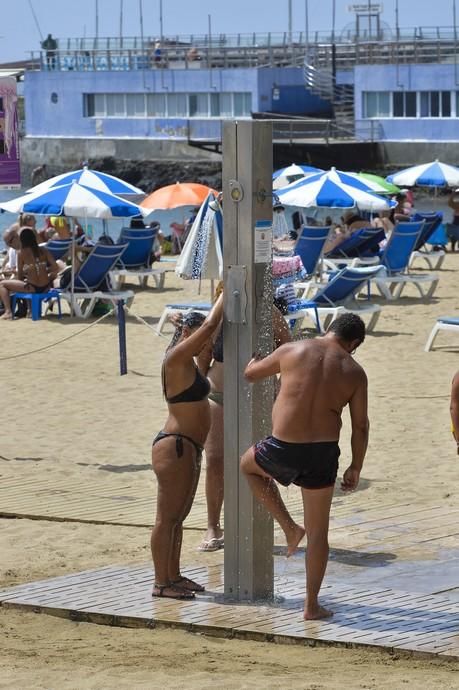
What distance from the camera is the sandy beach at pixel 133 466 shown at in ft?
16.2

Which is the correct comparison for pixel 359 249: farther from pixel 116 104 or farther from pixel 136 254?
pixel 116 104

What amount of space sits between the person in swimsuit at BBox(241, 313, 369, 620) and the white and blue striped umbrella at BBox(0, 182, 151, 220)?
10986 millimetres

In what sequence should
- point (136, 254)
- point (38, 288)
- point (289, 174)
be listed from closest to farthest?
1. point (38, 288)
2. point (136, 254)
3. point (289, 174)

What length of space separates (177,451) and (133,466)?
318 centimetres

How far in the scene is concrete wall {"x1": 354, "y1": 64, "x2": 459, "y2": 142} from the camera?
210ft

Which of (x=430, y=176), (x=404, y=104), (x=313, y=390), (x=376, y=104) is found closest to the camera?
(x=313, y=390)

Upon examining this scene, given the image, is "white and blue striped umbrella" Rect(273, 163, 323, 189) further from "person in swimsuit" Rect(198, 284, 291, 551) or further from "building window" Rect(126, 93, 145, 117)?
"building window" Rect(126, 93, 145, 117)

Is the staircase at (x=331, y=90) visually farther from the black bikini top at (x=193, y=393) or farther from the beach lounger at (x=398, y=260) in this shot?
the black bikini top at (x=193, y=393)

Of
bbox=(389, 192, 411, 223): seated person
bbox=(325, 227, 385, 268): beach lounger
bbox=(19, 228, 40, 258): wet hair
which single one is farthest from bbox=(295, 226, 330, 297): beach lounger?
bbox=(389, 192, 411, 223): seated person

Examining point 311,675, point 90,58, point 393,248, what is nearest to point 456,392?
point 311,675

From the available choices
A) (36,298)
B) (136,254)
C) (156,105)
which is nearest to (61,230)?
(136,254)

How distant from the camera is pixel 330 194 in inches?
741

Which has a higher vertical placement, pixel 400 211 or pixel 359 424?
pixel 359 424

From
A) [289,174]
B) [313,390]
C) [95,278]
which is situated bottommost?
[95,278]
